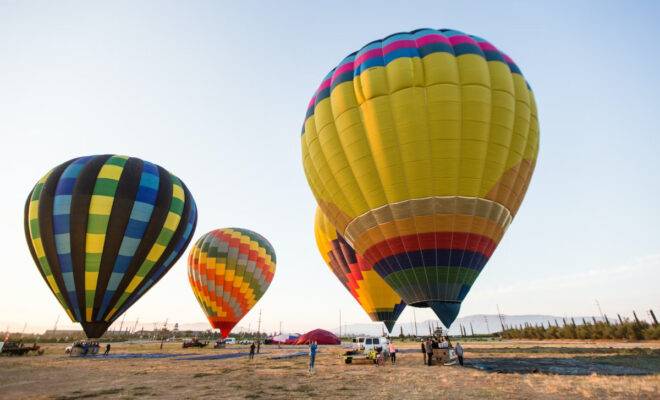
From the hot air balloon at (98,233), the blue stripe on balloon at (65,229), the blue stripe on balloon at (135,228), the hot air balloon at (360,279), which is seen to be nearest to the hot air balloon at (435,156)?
the hot air balloon at (360,279)

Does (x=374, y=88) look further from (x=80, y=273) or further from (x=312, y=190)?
(x=80, y=273)

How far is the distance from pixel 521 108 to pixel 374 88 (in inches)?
228

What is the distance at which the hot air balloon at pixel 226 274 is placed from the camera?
25.8 m

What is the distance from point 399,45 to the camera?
1255 centimetres

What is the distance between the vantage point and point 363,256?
534 inches

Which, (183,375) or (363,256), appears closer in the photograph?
(183,375)

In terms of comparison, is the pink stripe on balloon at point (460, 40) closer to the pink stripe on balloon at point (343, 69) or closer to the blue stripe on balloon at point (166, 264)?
the pink stripe on balloon at point (343, 69)

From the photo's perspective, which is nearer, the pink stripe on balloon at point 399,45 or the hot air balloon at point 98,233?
Answer: the pink stripe on balloon at point 399,45

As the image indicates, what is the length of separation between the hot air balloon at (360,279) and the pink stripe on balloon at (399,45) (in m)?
11.5

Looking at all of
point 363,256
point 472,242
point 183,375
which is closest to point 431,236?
point 472,242

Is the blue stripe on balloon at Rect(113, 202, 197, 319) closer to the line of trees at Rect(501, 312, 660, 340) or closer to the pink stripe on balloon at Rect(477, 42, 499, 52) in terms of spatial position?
the pink stripe on balloon at Rect(477, 42, 499, 52)

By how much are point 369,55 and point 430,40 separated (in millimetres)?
2456

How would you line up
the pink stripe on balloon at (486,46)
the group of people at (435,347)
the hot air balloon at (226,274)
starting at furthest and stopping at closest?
the hot air balloon at (226,274) < the group of people at (435,347) < the pink stripe on balloon at (486,46)

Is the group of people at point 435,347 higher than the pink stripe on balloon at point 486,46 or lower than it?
lower
